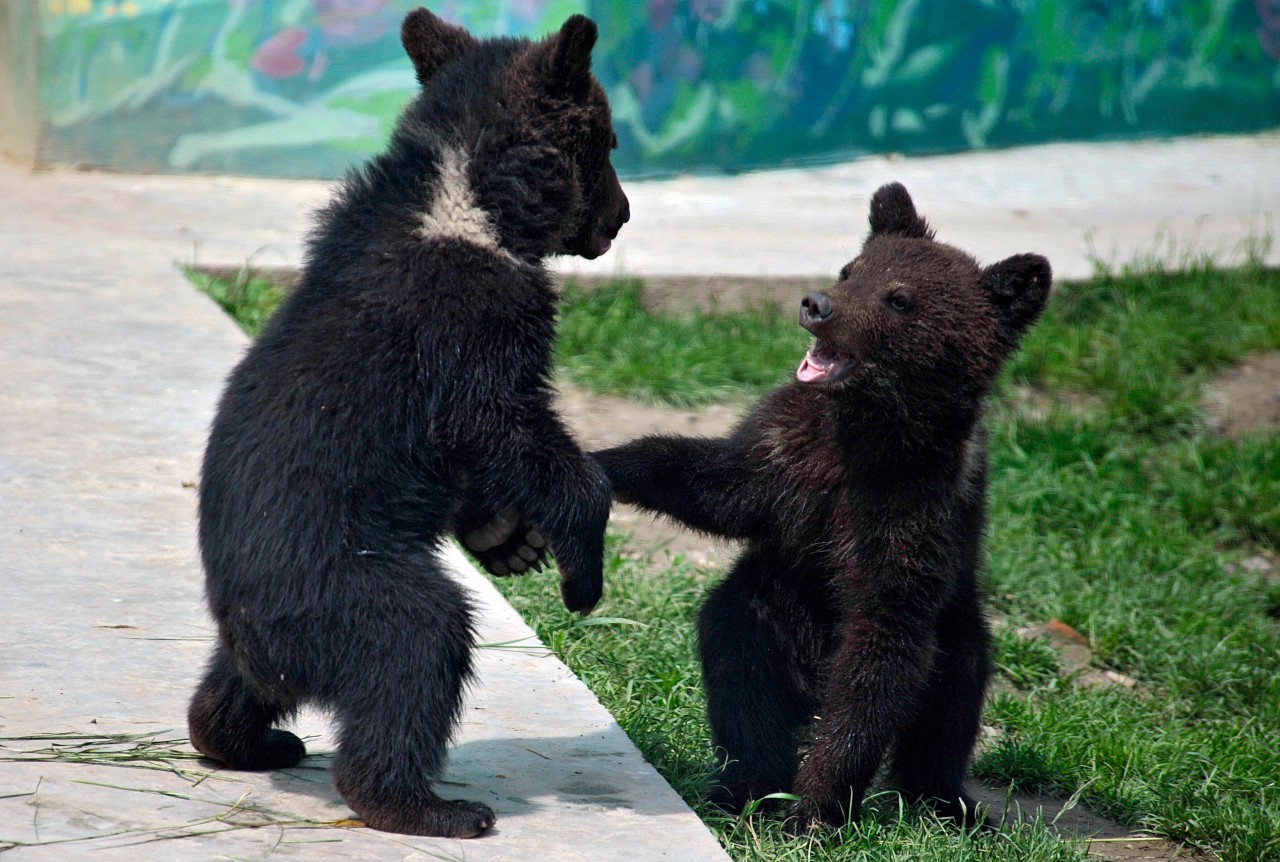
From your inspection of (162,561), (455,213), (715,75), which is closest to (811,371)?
(455,213)

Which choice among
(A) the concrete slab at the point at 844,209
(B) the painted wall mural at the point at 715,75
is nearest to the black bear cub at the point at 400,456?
(A) the concrete slab at the point at 844,209

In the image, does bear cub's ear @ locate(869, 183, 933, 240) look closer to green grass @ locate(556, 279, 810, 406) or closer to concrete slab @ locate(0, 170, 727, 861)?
concrete slab @ locate(0, 170, 727, 861)

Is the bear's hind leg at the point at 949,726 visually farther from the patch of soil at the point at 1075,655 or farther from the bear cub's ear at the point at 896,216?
the patch of soil at the point at 1075,655

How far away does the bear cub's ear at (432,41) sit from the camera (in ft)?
12.2

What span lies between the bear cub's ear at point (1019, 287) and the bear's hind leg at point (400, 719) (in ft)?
6.02

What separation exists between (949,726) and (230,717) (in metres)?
1.91

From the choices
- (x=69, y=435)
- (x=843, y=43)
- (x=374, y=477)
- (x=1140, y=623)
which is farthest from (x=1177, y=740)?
(x=843, y=43)

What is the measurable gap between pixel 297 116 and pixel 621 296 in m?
3.97

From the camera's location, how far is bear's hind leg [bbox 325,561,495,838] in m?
2.92

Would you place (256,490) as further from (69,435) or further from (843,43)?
(843,43)

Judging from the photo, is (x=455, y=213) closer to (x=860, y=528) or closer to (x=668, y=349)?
(x=860, y=528)

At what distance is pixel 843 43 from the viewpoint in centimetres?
1252

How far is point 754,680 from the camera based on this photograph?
383cm

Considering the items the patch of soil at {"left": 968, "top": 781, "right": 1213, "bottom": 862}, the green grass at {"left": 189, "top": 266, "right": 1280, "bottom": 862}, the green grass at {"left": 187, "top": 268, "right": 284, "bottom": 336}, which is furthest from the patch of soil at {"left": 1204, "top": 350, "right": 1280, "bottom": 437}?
the green grass at {"left": 187, "top": 268, "right": 284, "bottom": 336}
